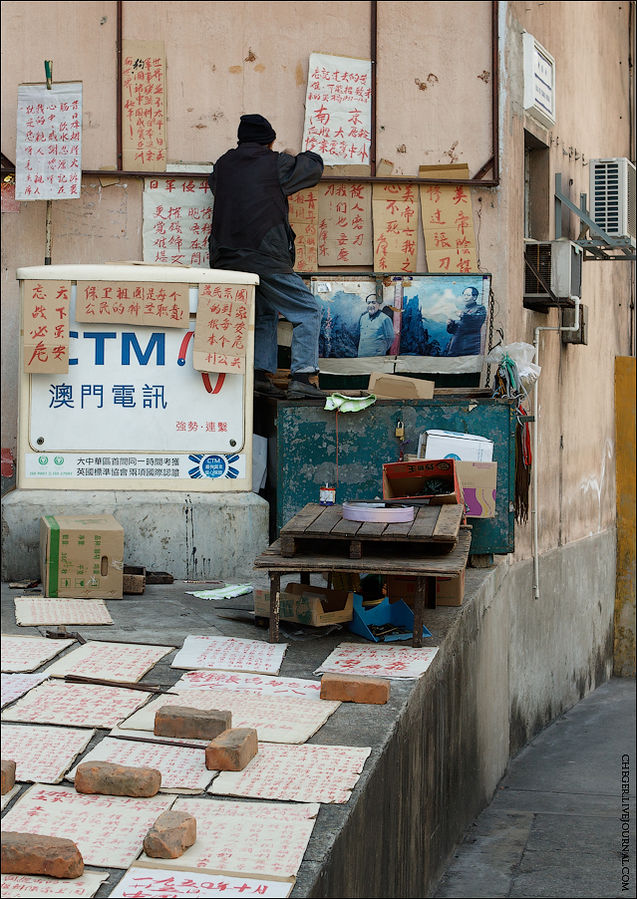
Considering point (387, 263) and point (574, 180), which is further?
point (574, 180)

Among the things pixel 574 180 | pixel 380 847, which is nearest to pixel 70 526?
pixel 380 847

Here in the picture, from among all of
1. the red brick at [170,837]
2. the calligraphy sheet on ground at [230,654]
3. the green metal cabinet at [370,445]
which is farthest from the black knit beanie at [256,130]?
the red brick at [170,837]

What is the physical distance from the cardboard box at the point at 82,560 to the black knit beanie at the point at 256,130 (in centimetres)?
318

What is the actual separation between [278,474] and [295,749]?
3684 mm

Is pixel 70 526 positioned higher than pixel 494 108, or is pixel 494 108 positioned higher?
pixel 494 108

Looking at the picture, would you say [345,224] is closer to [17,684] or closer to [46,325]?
[46,325]

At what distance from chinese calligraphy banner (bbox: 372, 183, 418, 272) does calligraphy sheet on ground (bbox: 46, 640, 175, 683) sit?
14.4 feet

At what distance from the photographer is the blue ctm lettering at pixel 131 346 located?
23.8 ft

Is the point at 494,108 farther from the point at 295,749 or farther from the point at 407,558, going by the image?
the point at 295,749

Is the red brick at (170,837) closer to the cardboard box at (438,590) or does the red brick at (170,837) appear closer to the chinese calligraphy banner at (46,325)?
the cardboard box at (438,590)

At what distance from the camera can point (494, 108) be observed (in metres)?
8.67

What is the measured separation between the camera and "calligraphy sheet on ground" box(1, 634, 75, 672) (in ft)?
16.0

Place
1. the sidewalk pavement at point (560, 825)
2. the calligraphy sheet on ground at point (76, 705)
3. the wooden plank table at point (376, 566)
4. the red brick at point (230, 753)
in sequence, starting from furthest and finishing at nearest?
the sidewalk pavement at point (560, 825), the wooden plank table at point (376, 566), the calligraphy sheet on ground at point (76, 705), the red brick at point (230, 753)

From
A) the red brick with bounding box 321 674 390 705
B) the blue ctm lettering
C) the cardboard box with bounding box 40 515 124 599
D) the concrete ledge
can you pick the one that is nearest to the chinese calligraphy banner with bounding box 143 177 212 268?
the blue ctm lettering
